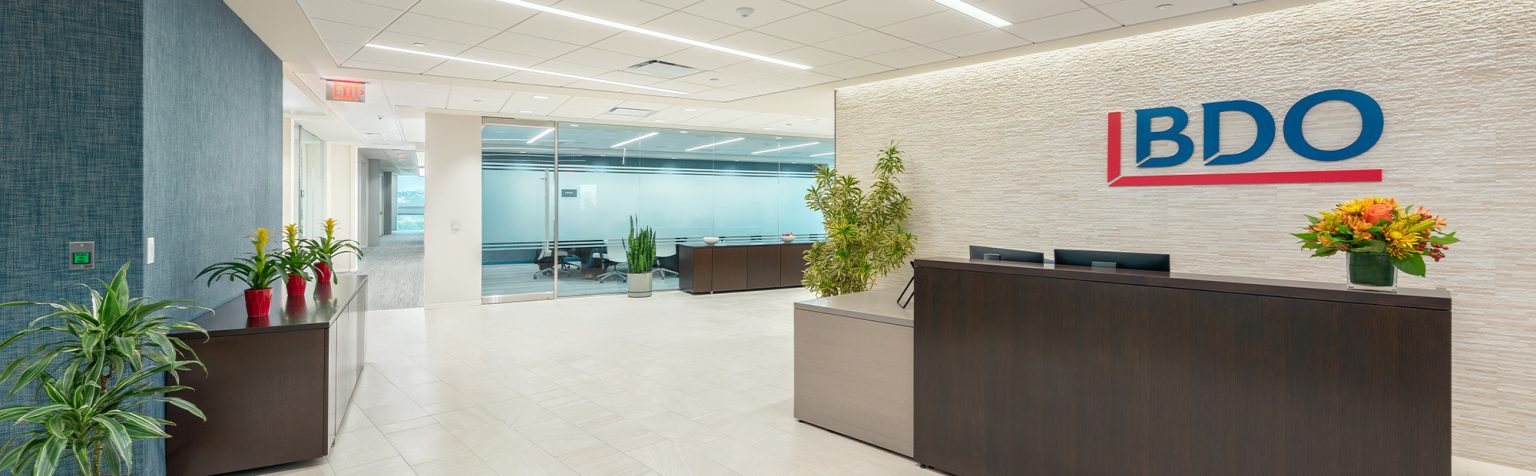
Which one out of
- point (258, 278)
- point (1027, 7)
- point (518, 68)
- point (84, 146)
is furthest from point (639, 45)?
point (84, 146)

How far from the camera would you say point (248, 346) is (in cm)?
327

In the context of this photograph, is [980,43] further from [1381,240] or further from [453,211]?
[453,211]

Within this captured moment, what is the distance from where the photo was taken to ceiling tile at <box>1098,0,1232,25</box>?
4117 mm

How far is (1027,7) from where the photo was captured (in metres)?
4.27

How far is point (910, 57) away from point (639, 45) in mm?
2207

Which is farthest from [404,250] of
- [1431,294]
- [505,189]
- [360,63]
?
[1431,294]

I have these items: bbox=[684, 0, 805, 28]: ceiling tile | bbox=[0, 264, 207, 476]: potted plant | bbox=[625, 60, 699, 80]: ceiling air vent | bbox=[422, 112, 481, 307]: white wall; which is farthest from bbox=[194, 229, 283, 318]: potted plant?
bbox=[422, 112, 481, 307]: white wall

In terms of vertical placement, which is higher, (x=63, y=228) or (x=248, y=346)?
(x=63, y=228)

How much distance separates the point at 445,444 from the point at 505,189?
6.57 metres

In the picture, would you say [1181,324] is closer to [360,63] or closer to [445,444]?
[445,444]

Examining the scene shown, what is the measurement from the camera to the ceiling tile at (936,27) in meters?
4.53

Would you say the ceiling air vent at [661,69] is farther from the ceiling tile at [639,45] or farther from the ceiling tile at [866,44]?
the ceiling tile at [866,44]

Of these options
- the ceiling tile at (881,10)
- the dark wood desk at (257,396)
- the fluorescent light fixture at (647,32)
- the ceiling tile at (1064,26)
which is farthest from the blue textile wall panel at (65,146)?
the ceiling tile at (1064,26)

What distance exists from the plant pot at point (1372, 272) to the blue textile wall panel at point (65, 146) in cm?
475
